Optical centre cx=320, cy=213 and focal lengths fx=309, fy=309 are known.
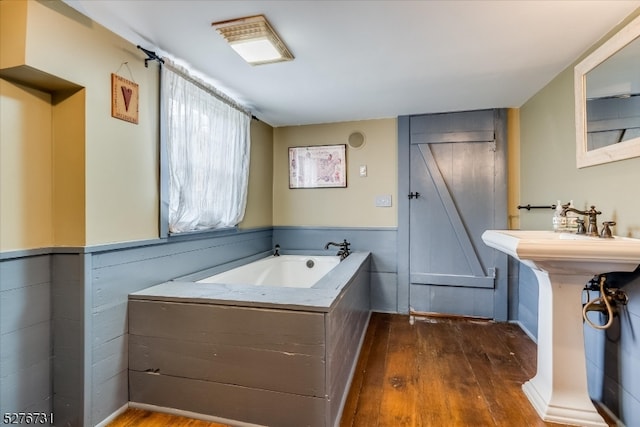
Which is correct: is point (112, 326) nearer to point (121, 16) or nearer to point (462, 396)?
point (121, 16)

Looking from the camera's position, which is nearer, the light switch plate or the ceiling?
the ceiling

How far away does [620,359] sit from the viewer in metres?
1.56

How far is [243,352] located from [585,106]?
7.94 feet

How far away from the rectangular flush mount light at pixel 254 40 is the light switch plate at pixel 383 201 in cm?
177

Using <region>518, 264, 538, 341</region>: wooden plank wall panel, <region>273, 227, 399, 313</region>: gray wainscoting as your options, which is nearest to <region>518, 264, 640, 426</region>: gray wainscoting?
<region>518, 264, 538, 341</region>: wooden plank wall panel

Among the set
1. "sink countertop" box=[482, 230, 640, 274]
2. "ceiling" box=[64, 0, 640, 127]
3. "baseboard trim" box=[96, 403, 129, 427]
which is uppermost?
"ceiling" box=[64, 0, 640, 127]

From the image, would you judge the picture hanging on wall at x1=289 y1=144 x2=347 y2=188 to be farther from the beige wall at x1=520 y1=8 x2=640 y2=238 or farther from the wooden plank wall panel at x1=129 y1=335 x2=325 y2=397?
the wooden plank wall panel at x1=129 y1=335 x2=325 y2=397

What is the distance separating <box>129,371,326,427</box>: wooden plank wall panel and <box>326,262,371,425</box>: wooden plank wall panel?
0.39ft

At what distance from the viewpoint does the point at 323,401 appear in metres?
1.43

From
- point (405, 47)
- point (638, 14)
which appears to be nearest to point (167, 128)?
point (405, 47)

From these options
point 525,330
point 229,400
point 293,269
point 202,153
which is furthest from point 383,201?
point 229,400

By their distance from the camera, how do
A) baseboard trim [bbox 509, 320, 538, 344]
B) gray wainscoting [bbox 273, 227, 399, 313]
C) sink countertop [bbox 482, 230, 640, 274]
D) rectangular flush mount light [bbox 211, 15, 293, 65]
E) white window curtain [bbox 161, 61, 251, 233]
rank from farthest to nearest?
gray wainscoting [bbox 273, 227, 399, 313] < baseboard trim [bbox 509, 320, 538, 344] < white window curtain [bbox 161, 61, 251, 233] < rectangular flush mount light [bbox 211, 15, 293, 65] < sink countertop [bbox 482, 230, 640, 274]

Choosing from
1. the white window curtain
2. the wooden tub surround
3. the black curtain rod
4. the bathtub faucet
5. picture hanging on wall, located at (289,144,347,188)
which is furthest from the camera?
picture hanging on wall, located at (289,144,347,188)

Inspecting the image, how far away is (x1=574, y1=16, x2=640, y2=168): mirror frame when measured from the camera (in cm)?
150
